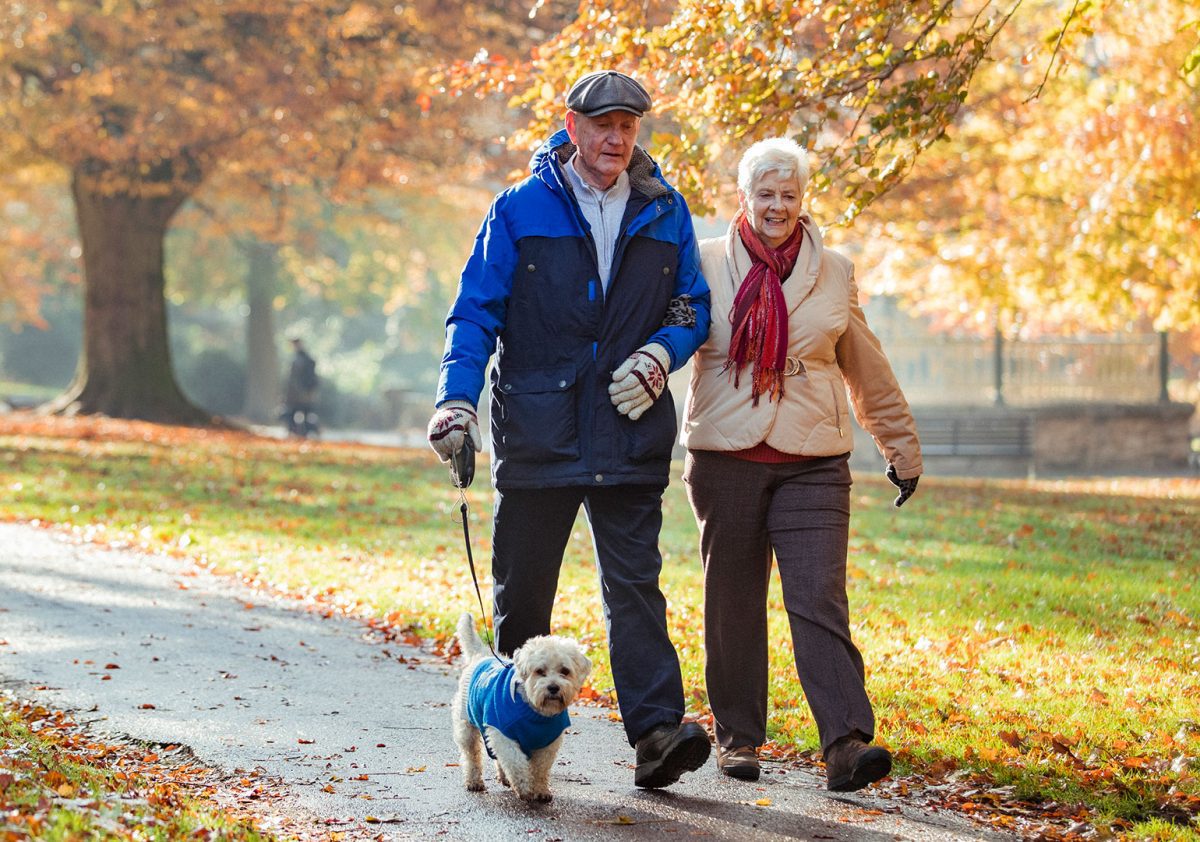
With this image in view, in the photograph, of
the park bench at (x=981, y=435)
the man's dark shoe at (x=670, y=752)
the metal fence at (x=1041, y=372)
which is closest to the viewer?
the man's dark shoe at (x=670, y=752)

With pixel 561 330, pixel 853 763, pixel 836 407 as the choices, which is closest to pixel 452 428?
pixel 561 330

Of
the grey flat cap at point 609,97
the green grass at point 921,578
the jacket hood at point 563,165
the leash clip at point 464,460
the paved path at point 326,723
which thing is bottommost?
the paved path at point 326,723

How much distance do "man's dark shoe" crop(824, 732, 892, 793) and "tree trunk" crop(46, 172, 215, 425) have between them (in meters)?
20.8

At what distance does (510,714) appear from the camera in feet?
14.9

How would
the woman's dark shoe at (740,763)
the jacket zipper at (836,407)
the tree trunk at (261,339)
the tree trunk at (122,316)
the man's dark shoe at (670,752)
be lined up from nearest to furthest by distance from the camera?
1. the man's dark shoe at (670,752)
2. the jacket zipper at (836,407)
3. the woman's dark shoe at (740,763)
4. the tree trunk at (122,316)
5. the tree trunk at (261,339)

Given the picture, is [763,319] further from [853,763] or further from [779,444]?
[853,763]

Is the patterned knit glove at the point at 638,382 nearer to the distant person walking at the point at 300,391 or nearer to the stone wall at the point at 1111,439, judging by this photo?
the stone wall at the point at 1111,439

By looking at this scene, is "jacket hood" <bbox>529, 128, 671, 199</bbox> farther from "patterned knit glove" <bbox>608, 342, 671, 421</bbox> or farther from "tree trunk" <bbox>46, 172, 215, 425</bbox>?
"tree trunk" <bbox>46, 172, 215, 425</bbox>

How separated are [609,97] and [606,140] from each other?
0.14 m

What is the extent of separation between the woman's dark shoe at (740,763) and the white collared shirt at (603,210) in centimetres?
167

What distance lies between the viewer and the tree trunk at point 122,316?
940 inches

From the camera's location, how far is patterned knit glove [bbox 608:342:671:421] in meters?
4.59

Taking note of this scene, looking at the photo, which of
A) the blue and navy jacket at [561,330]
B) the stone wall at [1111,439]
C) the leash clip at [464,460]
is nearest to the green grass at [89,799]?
the leash clip at [464,460]

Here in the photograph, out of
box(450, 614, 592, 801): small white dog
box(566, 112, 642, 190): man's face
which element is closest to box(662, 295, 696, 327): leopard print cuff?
box(566, 112, 642, 190): man's face
